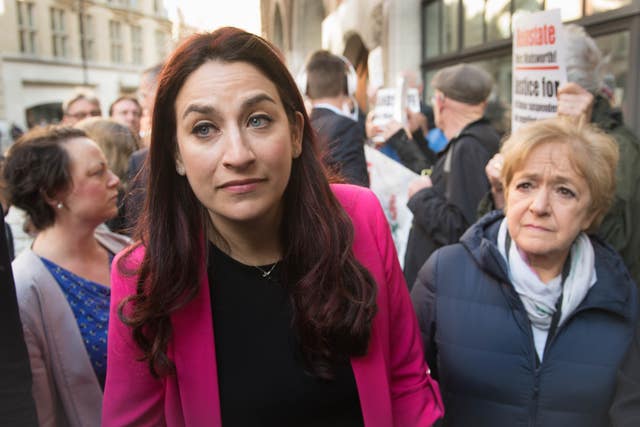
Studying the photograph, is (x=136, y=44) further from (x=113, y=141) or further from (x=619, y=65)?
(x=619, y=65)

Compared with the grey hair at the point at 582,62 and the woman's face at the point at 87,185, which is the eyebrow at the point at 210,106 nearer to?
the woman's face at the point at 87,185

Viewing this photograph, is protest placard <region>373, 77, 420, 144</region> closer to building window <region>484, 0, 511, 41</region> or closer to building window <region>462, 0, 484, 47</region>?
building window <region>484, 0, 511, 41</region>

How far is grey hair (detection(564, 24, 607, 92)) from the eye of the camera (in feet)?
8.79

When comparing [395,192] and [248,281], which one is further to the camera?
[395,192]

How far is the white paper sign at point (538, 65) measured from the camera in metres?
2.49

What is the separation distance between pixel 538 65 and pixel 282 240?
1708mm

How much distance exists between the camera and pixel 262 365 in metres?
1.41

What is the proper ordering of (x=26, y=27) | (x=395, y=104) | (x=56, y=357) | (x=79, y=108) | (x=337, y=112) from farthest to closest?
(x=26, y=27), (x=79, y=108), (x=395, y=104), (x=337, y=112), (x=56, y=357)

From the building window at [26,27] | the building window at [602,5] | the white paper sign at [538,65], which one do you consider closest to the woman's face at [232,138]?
the white paper sign at [538,65]

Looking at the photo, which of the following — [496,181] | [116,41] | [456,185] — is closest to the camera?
[496,181]

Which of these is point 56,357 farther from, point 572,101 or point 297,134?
point 572,101

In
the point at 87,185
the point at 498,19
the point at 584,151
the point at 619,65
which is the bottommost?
the point at 87,185

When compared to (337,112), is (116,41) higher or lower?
higher

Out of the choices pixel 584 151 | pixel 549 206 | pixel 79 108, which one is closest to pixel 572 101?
pixel 584 151
